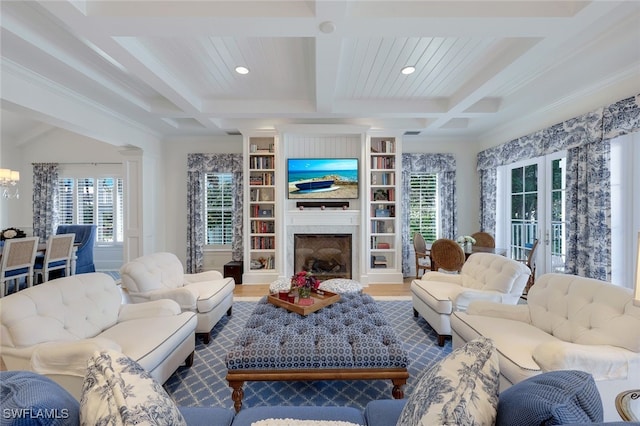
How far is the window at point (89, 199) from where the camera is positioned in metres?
6.29

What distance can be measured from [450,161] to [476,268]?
9.82ft

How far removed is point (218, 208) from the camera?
5770mm

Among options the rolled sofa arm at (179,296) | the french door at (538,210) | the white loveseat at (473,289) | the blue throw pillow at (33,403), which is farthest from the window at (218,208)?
the french door at (538,210)

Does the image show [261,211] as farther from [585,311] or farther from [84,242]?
[585,311]

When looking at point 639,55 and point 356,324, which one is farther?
point 639,55

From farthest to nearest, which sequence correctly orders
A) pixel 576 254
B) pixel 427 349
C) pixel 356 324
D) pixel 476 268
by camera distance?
pixel 576 254 → pixel 476 268 → pixel 427 349 → pixel 356 324

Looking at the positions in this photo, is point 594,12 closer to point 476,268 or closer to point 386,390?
point 476,268

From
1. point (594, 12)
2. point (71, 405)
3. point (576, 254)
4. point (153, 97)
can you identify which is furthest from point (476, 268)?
point (153, 97)

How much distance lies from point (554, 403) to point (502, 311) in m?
1.81

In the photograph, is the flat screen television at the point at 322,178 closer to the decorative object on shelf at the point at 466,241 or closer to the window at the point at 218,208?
the window at the point at 218,208

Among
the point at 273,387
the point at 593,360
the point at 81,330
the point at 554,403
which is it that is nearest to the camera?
the point at 554,403

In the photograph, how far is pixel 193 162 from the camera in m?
5.50

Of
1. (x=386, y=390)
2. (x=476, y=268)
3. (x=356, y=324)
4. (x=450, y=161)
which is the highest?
(x=450, y=161)

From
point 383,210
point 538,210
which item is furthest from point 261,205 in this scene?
point 538,210
